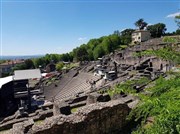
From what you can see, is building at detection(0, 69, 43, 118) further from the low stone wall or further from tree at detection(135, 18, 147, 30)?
tree at detection(135, 18, 147, 30)

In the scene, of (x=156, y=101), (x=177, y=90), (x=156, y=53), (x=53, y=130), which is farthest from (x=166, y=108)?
(x=53, y=130)

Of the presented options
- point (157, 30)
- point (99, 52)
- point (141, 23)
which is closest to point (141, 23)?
point (141, 23)

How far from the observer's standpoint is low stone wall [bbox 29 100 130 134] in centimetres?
851

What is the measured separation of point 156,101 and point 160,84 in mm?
1081

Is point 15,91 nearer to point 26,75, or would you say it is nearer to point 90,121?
point 26,75

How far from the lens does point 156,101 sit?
4570 mm

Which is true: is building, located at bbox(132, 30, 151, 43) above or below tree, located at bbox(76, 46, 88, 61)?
above

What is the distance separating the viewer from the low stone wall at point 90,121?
851 centimetres

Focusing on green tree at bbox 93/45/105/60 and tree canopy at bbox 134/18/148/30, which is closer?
green tree at bbox 93/45/105/60

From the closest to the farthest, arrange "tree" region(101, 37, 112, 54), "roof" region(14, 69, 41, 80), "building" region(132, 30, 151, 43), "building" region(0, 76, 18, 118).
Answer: "roof" region(14, 69, 41, 80), "building" region(0, 76, 18, 118), "tree" region(101, 37, 112, 54), "building" region(132, 30, 151, 43)

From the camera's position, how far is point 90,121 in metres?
9.50

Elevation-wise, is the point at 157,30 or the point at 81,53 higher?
the point at 157,30

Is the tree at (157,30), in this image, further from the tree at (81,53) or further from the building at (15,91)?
the building at (15,91)

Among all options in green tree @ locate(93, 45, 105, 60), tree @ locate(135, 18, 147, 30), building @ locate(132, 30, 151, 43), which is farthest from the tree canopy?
green tree @ locate(93, 45, 105, 60)
